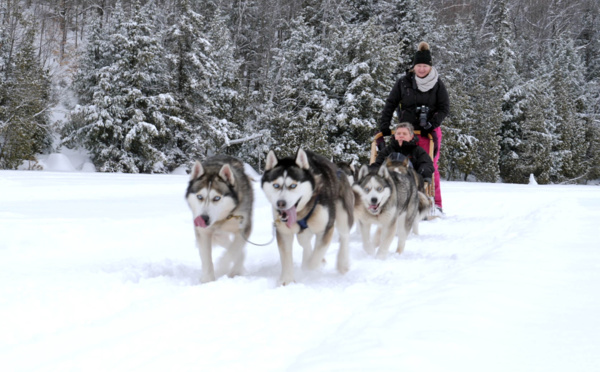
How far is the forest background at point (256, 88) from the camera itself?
22812mm

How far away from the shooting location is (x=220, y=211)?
372cm

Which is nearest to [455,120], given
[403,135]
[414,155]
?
[414,155]

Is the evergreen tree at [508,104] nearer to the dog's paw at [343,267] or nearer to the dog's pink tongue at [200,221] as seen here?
the dog's paw at [343,267]

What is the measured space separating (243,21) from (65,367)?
1416 inches

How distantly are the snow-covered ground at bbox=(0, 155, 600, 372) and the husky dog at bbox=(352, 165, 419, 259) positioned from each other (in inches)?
9.4

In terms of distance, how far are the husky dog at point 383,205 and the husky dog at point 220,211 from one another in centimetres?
147

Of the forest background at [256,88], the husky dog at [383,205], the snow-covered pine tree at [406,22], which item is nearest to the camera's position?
the husky dog at [383,205]

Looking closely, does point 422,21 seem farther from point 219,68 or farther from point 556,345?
point 556,345

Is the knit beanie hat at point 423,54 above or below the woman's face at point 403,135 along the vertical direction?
above

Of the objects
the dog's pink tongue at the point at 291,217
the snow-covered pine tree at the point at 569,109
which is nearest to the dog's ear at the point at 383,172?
the dog's pink tongue at the point at 291,217

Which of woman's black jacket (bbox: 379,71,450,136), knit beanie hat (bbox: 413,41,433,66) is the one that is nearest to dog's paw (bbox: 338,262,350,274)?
woman's black jacket (bbox: 379,71,450,136)

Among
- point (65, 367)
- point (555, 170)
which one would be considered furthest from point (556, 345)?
point (555, 170)

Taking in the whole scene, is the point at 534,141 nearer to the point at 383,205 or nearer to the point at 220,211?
the point at 383,205

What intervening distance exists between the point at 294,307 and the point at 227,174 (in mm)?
1395
